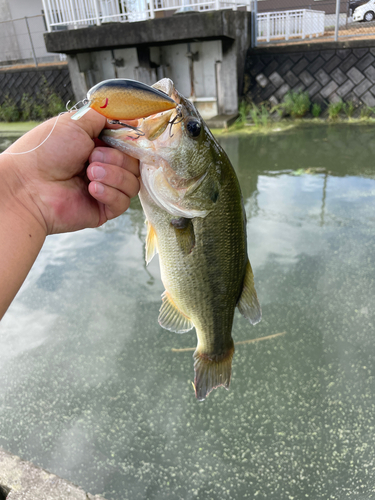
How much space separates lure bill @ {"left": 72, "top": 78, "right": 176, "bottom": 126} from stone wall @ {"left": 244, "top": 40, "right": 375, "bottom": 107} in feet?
27.5

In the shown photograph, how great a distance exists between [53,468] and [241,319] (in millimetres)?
1603

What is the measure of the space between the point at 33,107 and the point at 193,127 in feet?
37.8

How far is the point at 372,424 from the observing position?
6.81ft

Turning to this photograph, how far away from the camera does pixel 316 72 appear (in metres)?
8.03

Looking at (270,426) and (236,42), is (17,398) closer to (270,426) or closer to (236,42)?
(270,426)

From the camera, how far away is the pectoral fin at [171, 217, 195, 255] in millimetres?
1167

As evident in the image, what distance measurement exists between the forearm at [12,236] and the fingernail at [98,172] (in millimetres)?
277

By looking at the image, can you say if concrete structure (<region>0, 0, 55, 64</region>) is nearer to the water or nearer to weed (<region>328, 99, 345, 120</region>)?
weed (<region>328, 99, 345, 120</region>)

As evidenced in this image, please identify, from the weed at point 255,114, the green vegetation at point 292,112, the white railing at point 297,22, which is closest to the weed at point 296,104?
the green vegetation at point 292,112

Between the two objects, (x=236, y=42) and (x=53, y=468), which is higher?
(x=236, y=42)

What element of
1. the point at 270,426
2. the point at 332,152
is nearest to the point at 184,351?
the point at 270,426

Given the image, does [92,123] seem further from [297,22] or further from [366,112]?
[297,22]

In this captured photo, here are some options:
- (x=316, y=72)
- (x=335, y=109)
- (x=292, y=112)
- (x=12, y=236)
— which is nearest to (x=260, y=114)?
(x=292, y=112)

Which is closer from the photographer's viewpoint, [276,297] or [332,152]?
[276,297]
